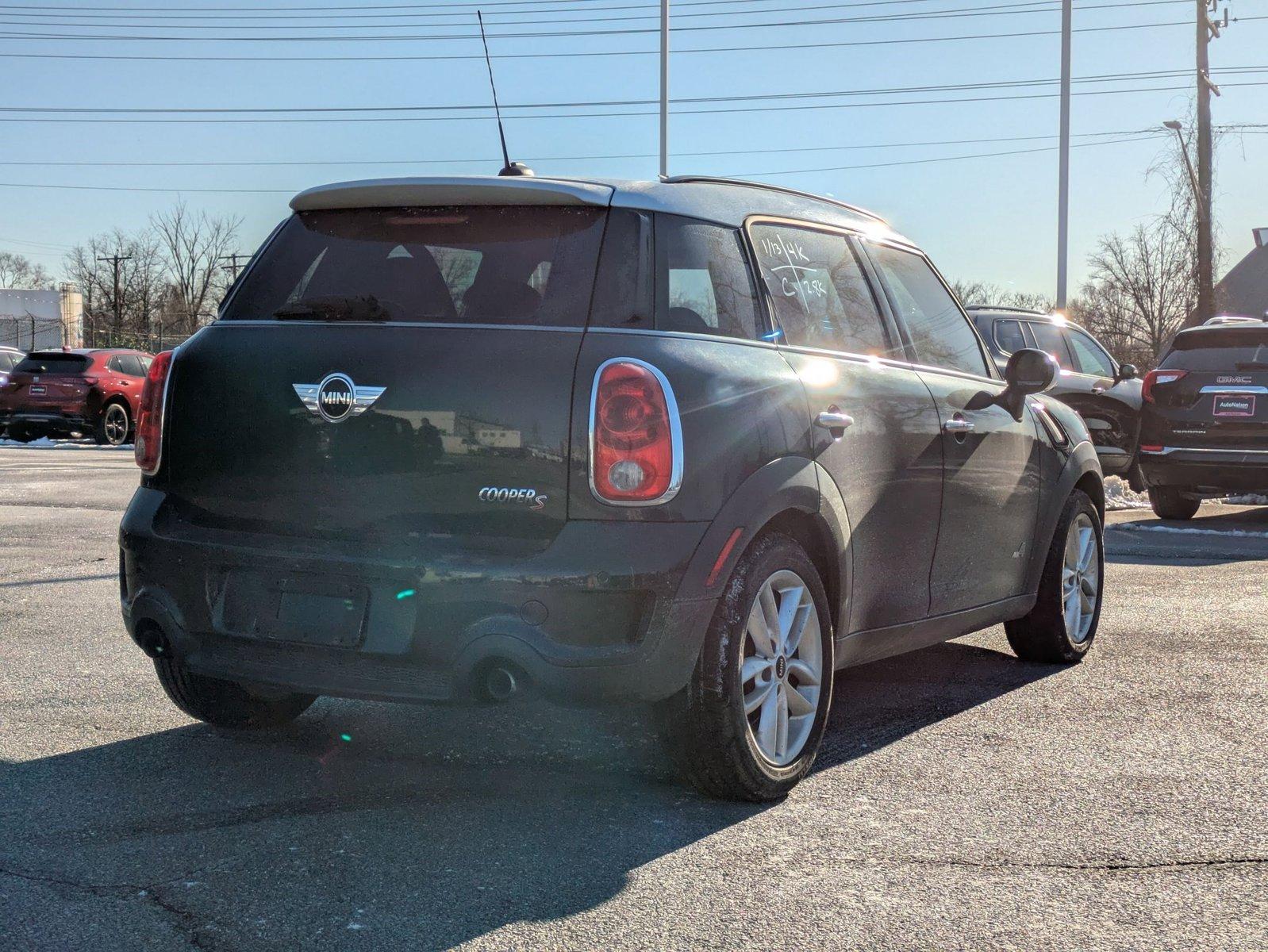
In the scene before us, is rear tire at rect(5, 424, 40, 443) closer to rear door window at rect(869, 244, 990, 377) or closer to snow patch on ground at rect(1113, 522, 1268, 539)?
snow patch on ground at rect(1113, 522, 1268, 539)

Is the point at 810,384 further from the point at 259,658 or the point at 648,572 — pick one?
the point at 259,658

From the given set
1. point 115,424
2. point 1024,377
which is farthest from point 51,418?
point 1024,377

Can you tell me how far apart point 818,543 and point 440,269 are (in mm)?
1399

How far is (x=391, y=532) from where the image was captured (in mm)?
3918

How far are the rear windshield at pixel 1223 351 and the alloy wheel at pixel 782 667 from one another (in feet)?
34.4

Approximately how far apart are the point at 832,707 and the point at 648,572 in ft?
6.62

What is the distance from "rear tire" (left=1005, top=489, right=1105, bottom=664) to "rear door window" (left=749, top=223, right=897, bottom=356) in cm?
163

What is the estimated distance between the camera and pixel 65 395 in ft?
82.5

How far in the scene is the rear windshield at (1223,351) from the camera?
13.6 m

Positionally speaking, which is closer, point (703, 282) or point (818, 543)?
point (703, 282)

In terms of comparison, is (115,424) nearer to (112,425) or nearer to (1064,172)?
(112,425)

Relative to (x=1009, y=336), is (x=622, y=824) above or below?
below

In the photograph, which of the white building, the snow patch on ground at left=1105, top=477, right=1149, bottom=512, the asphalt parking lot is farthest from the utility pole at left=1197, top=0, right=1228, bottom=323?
the white building

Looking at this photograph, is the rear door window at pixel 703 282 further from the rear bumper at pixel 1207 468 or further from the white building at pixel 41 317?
the white building at pixel 41 317
